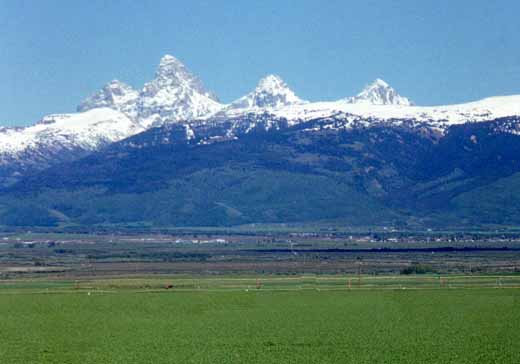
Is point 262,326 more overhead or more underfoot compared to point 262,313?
more underfoot

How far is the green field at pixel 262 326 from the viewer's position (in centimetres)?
5369

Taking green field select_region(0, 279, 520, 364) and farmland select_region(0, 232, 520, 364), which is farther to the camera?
farmland select_region(0, 232, 520, 364)

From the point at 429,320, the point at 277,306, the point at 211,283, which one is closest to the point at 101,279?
the point at 211,283

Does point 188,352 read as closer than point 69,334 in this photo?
Yes

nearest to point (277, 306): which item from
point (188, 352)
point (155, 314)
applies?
point (155, 314)

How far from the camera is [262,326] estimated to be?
65562 millimetres

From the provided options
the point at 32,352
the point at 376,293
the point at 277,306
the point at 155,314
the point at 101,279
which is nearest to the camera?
the point at 32,352

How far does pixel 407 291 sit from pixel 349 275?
2722cm

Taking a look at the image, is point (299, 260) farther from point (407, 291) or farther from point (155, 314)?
point (155, 314)

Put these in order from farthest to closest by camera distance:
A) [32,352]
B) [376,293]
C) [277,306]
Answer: [376,293], [277,306], [32,352]

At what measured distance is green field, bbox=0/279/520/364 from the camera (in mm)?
53688

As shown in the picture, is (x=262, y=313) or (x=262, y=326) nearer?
(x=262, y=326)

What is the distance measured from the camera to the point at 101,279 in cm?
11456

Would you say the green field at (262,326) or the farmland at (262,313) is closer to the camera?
the green field at (262,326)
